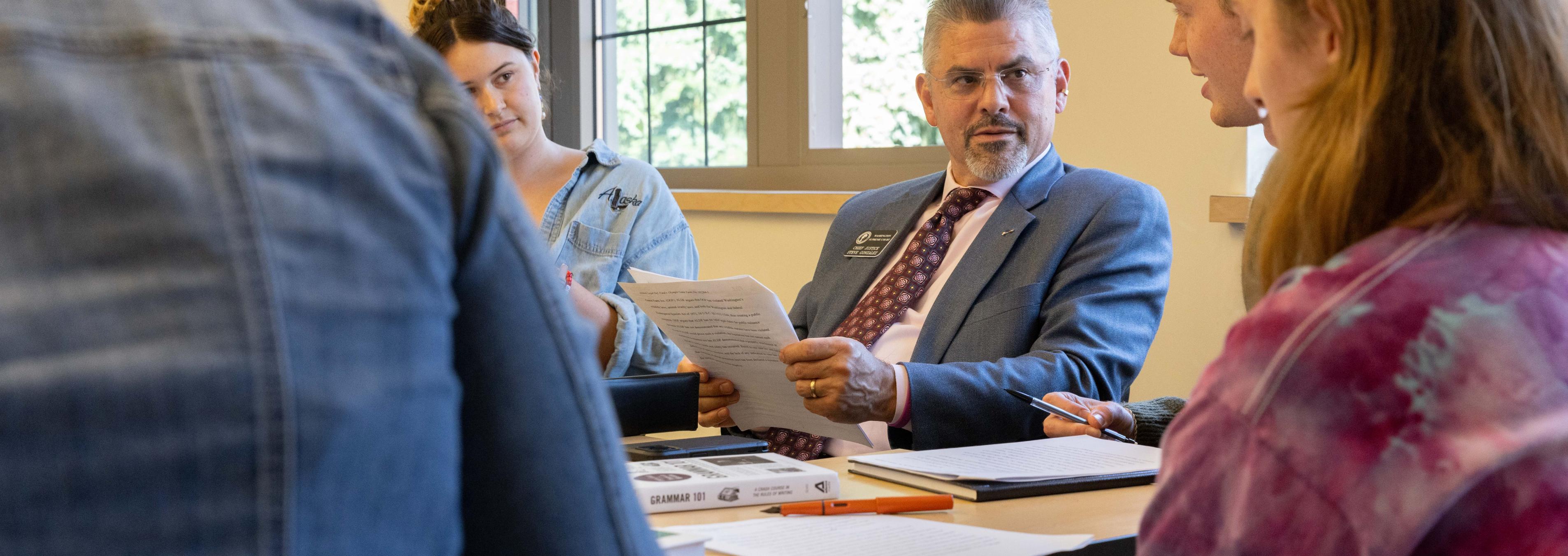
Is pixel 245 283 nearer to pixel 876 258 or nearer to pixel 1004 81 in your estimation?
pixel 876 258

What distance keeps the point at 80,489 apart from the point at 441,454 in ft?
0.37

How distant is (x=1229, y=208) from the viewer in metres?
2.57

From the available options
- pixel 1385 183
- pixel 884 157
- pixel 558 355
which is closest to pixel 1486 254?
pixel 1385 183

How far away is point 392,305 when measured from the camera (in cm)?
41

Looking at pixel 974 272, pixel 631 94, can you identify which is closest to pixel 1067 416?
pixel 974 272

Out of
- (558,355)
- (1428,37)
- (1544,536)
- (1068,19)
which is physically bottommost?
(1544,536)

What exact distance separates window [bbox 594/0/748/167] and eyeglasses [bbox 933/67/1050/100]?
1.91 metres

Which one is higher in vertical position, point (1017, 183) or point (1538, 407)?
point (1017, 183)

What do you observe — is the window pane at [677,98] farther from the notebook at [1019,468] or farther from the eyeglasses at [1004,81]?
the notebook at [1019,468]

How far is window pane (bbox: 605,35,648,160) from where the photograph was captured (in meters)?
4.64

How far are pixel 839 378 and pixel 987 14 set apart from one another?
886 mm

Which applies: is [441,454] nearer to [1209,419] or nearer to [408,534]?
[408,534]

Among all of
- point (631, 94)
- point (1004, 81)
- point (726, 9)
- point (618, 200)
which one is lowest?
point (618, 200)

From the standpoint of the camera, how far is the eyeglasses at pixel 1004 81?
7.64 feet
